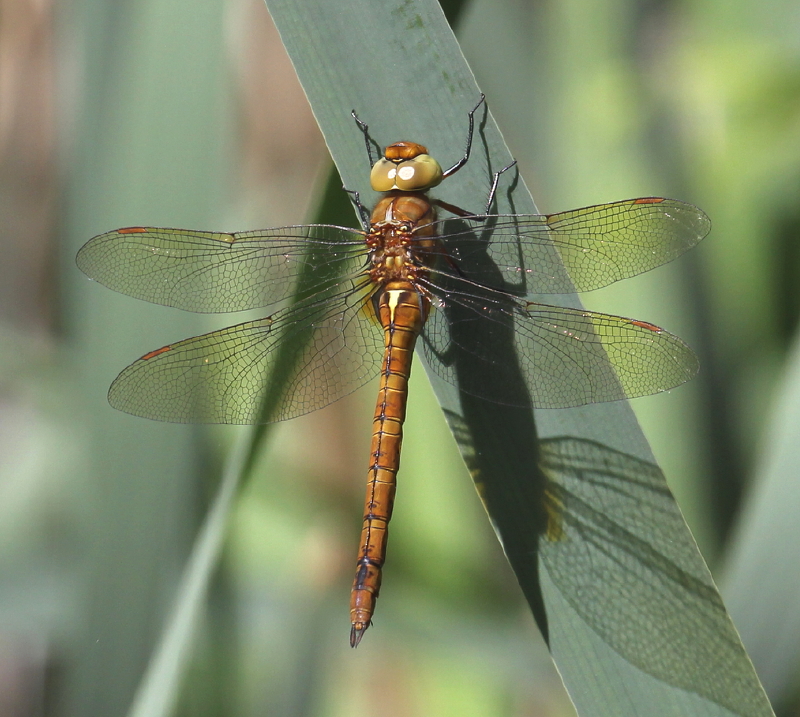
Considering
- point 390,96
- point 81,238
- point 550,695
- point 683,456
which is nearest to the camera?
point 390,96

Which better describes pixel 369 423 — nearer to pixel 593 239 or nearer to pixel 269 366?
pixel 269 366

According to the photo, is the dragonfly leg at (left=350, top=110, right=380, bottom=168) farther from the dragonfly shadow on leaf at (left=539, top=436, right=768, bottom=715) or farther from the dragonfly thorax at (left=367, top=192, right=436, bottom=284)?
the dragonfly shadow on leaf at (left=539, top=436, right=768, bottom=715)

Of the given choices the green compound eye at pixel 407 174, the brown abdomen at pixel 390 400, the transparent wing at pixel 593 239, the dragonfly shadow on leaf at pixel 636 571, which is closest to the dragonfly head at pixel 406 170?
the green compound eye at pixel 407 174

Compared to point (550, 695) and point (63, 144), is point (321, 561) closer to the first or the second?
point (550, 695)

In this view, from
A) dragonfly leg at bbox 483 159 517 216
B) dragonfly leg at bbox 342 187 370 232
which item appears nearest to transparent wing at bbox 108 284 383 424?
dragonfly leg at bbox 342 187 370 232

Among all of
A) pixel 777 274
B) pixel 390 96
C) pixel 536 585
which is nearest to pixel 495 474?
pixel 536 585

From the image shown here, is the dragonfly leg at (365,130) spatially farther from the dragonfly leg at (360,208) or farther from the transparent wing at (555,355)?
the transparent wing at (555,355)

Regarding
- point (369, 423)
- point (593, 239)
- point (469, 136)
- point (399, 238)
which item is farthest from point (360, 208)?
point (369, 423)
